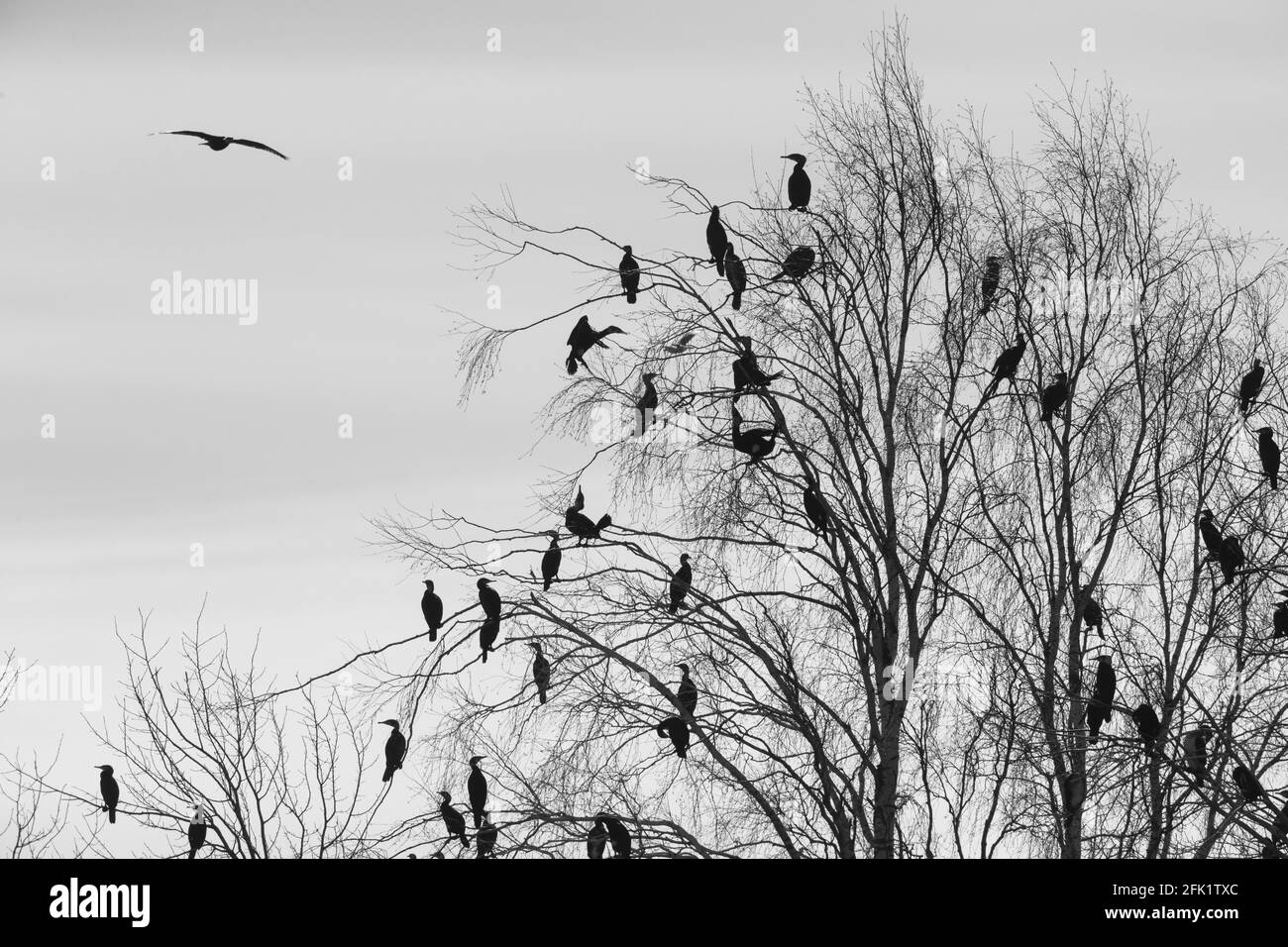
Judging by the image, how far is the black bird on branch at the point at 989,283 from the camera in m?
11.1

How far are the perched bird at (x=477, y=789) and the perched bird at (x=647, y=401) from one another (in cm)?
262

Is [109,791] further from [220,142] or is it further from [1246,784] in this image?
[1246,784]

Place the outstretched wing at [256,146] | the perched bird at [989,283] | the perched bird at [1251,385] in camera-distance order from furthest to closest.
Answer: the perched bird at [989,283]
the perched bird at [1251,385]
the outstretched wing at [256,146]

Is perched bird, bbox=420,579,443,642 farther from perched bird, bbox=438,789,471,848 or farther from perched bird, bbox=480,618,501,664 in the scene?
perched bird, bbox=438,789,471,848

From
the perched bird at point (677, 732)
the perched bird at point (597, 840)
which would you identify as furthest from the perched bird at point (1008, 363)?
the perched bird at point (597, 840)

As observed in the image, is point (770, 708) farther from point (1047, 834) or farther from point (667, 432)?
point (1047, 834)

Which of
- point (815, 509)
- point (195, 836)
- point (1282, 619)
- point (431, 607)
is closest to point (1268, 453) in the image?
point (1282, 619)

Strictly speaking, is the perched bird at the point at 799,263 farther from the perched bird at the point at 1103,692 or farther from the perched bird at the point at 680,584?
the perched bird at the point at 1103,692

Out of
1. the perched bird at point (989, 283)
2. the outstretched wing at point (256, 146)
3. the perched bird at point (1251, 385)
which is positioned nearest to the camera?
the outstretched wing at point (256, 146)

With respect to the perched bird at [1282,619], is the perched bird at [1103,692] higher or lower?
lower

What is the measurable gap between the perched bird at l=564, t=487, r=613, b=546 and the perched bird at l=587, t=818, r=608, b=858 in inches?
79.0
